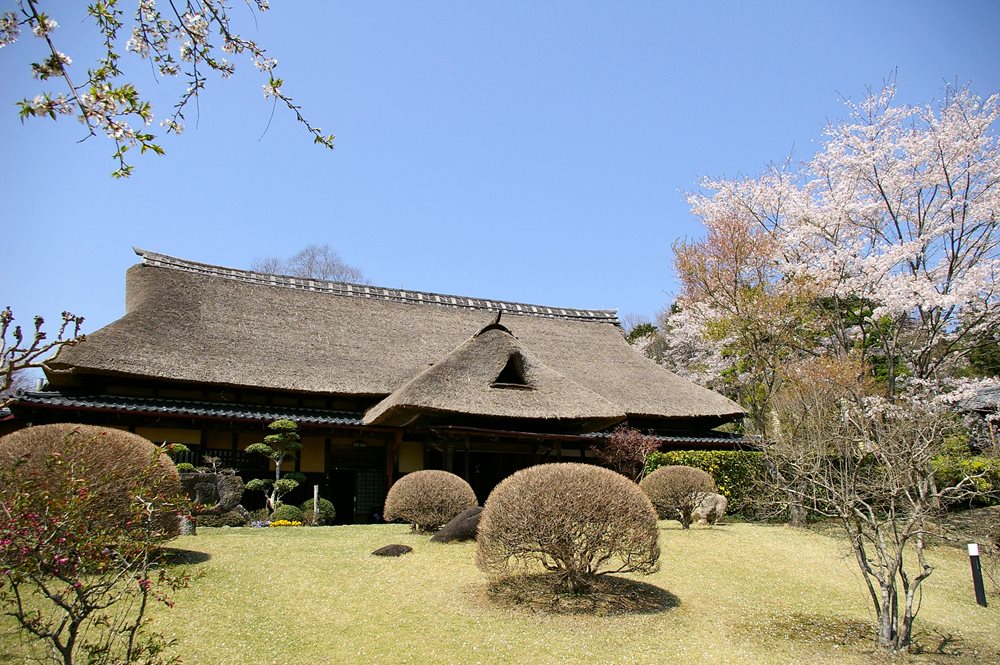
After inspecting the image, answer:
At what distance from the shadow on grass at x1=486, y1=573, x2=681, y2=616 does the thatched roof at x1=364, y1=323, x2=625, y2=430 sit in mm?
7392

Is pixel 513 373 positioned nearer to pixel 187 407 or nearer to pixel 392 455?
pixel 392 455

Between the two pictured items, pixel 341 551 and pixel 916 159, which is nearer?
pixel 341 551

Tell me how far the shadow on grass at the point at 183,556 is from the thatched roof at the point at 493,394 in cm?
626

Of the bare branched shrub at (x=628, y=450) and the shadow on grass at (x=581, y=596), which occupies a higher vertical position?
the bare branched shrub at (x=628, y=450)

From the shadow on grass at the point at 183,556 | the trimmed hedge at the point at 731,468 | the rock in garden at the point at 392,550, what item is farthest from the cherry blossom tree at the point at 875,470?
the shadow on grass at the point at 183,556

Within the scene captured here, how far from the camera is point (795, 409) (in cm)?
1531

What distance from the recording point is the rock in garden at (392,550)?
33.1 feet

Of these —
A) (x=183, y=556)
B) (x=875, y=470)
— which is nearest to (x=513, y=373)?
(x=875, y=470)

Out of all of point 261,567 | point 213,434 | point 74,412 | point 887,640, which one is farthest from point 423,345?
point 887,640

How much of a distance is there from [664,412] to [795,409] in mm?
5022

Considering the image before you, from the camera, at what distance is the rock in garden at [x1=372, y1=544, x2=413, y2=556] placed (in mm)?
10094

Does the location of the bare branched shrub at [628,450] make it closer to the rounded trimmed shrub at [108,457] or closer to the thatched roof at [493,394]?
the thatched roof at [493,394]

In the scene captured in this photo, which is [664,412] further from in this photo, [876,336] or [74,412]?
[74,412]

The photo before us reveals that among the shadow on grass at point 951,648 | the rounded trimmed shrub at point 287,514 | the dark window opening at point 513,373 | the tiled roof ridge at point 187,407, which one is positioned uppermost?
the dark window opening at point 513,373
